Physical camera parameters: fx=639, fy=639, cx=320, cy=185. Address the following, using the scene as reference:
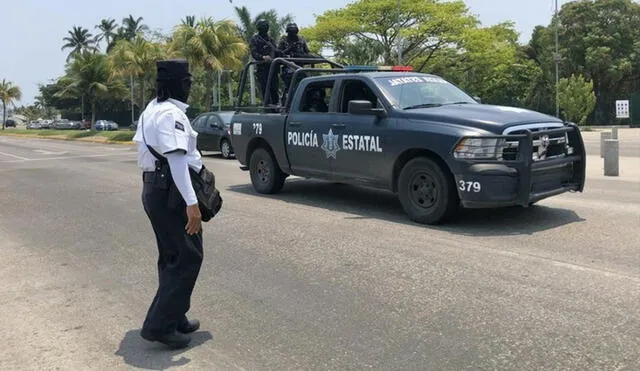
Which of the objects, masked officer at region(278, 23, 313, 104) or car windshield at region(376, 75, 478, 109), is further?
masked officer at region(278, 23, 313, 104)

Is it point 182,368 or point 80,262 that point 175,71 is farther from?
point 80,262

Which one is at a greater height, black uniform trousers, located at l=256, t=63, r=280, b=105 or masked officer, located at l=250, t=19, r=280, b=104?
masked officer, located at l=250, t=19, r=280, b=104

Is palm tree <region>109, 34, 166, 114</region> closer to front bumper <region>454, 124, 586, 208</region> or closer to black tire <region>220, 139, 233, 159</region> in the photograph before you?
black tire <region>220, 139, 233, 159</region>

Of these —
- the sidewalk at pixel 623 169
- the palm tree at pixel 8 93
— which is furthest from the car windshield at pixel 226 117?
the palm tree at pixel 8 93

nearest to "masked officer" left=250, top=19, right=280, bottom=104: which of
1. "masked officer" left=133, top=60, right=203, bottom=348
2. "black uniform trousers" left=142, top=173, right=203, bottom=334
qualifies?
"masked officer" left=133, top=60, right=203, bottom=348

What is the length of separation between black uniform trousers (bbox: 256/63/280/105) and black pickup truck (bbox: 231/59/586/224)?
44.2 inches

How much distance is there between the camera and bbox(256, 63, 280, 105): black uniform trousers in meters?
11.0

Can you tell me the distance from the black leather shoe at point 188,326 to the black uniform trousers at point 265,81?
7.10m

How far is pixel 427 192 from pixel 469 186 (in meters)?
0.64

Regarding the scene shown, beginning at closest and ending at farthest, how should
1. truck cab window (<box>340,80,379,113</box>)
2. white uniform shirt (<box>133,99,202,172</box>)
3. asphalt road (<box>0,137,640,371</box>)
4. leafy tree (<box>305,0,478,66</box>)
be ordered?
white uniform shirt (<box>133,99,202,172</box>), asphalt road (<box>0,137,640,371</box>), truck cab window (<box>340,80,379,113</box>), leafy tree (<box>305,0,478,66</box>)

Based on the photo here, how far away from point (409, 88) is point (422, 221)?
1.86 m

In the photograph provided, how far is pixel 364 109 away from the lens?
786 centimetres

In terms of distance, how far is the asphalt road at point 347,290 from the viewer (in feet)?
12.9

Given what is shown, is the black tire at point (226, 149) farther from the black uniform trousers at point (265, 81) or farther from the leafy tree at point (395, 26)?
the leafy tree at point (395, 26)
